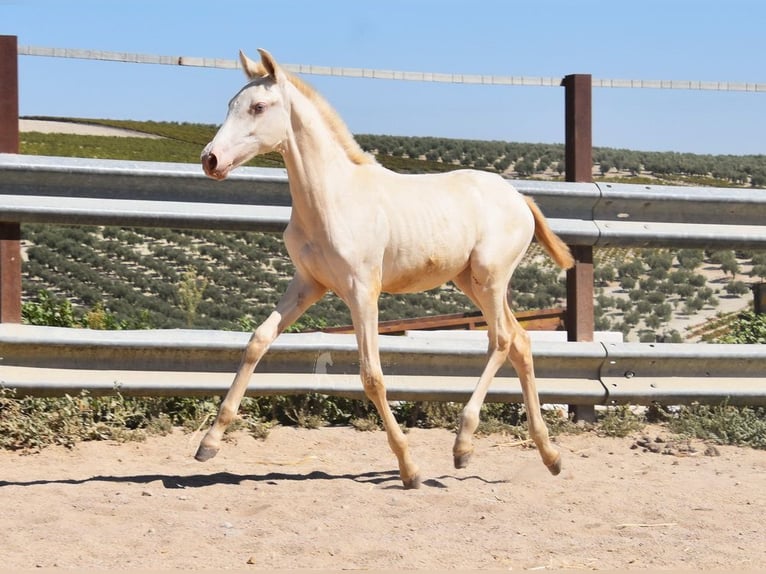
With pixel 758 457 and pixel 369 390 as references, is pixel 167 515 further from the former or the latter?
pixel 758 457

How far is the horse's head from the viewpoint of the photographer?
4.55 m

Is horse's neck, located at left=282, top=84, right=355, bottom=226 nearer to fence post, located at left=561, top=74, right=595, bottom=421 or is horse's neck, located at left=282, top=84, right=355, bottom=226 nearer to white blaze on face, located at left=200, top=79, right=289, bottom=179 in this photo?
white blaze on face, located at left=200, top=79, right=289, bottom=179

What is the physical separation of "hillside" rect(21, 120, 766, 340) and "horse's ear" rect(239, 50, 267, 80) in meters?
17.2

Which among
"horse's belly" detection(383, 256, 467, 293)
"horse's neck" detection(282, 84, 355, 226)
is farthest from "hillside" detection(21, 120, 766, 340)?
"horse's neck" detection(282, 84, 355, 226)

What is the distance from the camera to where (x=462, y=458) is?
516 centimetres

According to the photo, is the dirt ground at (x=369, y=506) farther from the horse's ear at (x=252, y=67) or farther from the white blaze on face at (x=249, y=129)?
the horse's ear at (x=252, y=67)

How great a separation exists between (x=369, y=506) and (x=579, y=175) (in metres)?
2.98

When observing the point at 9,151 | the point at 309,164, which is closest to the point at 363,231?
the point at 309,164

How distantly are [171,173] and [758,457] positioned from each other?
12.1 feet

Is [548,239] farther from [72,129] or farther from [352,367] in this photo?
[72,129]

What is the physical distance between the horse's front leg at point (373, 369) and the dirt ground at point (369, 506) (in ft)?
0.53

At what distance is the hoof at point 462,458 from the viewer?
516 centimetres

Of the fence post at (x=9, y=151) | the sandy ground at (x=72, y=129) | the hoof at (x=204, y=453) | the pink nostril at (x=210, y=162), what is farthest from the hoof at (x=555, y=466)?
the sandy ground at (x=72, y=129)

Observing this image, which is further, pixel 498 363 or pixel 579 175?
pixel 579 175
